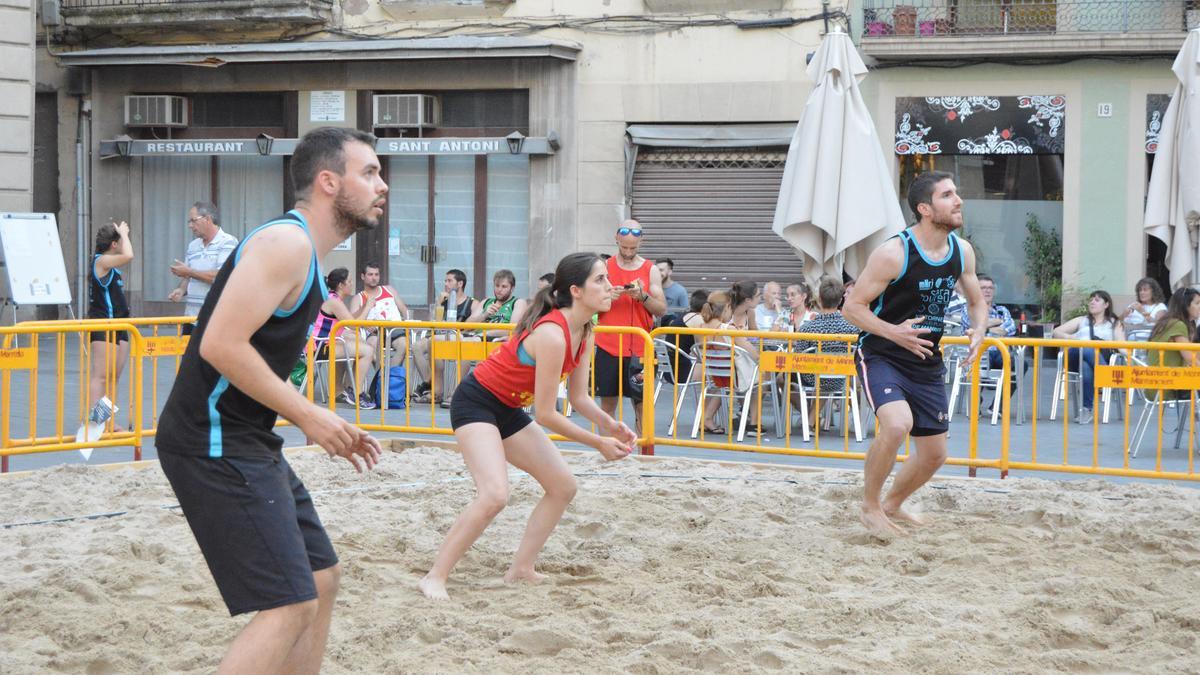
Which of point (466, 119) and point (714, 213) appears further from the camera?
point (466, 119)

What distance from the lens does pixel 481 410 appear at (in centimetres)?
646

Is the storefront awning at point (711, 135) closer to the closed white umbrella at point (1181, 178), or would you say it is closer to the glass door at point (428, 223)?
the glass door at point (428, 223)

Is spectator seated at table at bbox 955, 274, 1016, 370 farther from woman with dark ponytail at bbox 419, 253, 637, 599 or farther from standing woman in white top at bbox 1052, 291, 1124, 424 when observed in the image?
woman with dark ponytail at bbox 419, 253, 637, 599

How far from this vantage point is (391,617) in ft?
19.6

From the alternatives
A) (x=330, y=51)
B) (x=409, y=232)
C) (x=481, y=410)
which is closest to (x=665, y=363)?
(x=481, y=410)

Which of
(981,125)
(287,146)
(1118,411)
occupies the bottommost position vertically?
(1118,411)

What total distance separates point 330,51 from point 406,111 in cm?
140

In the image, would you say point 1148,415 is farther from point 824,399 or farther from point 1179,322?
point 824,399

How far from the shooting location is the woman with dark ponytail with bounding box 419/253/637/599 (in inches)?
247

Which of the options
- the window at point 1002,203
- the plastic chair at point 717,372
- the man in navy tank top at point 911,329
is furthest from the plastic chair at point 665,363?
the window at point 1002,203

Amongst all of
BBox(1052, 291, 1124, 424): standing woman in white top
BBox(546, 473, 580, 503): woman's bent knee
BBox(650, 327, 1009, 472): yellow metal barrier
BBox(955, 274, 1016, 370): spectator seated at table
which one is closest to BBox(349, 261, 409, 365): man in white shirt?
BBox(650, 327, 1009, 472): yellow metal barrier

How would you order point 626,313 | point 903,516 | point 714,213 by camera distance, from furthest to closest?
point 714,213 < point 626,313 < point 903,516

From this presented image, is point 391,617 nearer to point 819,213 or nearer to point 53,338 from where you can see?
point 53,338

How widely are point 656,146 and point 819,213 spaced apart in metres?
6.20
